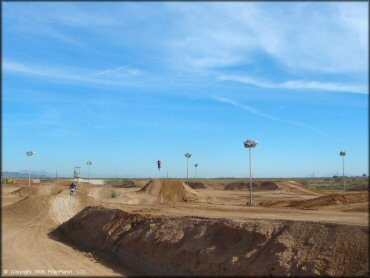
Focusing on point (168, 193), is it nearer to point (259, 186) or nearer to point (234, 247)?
point (234, 247)

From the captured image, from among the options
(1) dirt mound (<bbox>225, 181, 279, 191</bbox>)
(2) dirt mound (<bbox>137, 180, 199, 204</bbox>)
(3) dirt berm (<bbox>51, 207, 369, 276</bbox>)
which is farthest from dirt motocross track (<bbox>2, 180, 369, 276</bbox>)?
(1) dirt mound (<bbox>225, 181, 279, 191</bbox>)

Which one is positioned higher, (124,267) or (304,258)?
(304,258)

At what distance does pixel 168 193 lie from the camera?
5325 cm

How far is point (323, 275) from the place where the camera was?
14.4 meters

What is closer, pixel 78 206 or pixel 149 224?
pixel 149 224

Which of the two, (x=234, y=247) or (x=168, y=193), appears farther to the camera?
(x=168, y=193)

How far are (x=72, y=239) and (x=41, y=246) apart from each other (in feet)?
13.0

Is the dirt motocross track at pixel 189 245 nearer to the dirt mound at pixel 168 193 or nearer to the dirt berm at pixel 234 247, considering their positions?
the dirt berm at pixel 234 247

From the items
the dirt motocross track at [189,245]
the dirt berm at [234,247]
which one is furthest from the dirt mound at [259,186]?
the dirt berm at [234,247]

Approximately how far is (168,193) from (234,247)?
3551 cm

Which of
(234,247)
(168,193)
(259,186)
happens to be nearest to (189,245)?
(234,247)

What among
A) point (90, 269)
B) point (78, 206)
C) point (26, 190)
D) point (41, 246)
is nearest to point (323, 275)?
point (90, 269)

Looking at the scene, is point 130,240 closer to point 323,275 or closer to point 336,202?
point 323,275

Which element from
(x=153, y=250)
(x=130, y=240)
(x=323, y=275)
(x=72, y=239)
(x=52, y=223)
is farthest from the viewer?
(x=52, y=223)
